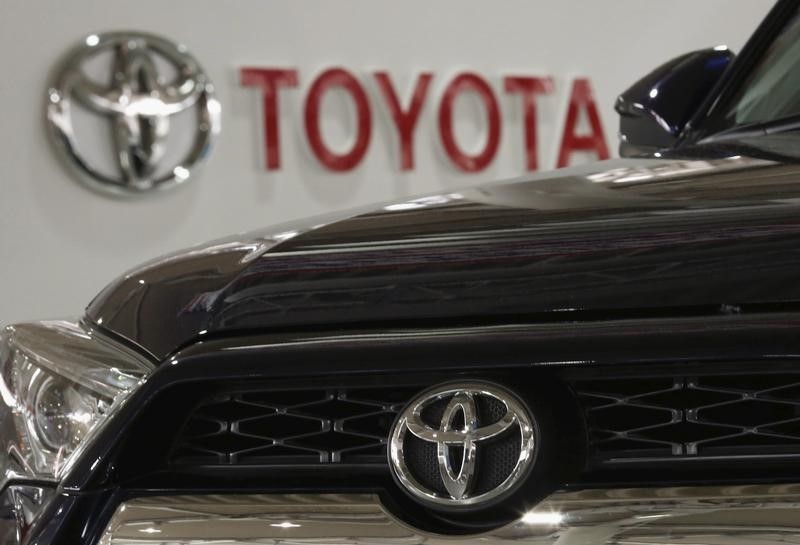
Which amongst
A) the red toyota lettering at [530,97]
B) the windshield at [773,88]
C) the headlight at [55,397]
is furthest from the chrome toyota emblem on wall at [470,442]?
the red toyota lettering at [530,97]

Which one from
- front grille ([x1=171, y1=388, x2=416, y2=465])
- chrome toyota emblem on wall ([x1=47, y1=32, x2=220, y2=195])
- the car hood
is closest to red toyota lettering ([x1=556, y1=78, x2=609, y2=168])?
chrome toyota emblem on wall ([x1=47, y1=32, x2=220, y2=195])

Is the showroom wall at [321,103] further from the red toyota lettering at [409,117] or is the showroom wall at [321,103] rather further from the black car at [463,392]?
the black car at [463,392]

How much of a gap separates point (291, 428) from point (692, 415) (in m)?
0.34

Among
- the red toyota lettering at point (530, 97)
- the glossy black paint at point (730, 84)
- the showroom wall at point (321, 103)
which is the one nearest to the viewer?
the glossy black paint at point (730, 84)

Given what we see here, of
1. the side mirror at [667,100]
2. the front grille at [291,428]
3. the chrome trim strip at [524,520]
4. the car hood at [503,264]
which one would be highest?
the side mirror at [667,100]

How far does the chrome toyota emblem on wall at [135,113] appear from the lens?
17.8ft

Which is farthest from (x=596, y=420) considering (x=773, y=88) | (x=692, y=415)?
(x=773, y=88)

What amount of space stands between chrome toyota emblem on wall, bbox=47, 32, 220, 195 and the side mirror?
377 cm

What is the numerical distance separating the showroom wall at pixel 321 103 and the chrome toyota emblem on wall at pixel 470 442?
15.0 feet

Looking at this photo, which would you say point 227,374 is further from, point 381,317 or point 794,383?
Answer: point 794,383

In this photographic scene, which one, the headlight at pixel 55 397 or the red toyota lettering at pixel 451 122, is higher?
the red toyota lettering at pixel 451 122

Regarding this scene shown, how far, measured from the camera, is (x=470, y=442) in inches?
38.5

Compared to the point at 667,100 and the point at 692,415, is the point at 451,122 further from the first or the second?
the point at 692,415

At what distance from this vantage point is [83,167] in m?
5.40
